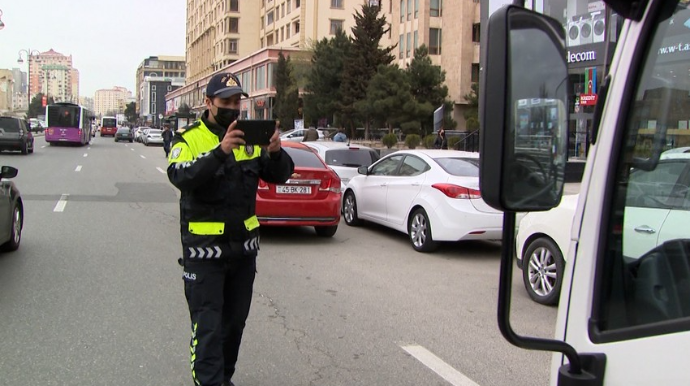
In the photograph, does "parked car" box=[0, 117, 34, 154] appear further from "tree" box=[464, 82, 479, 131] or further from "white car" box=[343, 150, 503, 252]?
"tree" box=[464, 82, 479, 131]

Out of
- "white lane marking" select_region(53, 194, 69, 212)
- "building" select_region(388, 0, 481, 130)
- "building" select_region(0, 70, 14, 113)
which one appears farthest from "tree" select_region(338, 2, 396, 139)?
"building" select_region(0, 70, 14, 113)

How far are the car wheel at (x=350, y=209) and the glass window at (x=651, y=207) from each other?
32.2 feet

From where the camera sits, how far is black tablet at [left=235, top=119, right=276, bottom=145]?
326 centimetres

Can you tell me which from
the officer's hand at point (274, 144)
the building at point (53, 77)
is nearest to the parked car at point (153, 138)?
the officer's hand at point (274, 144)

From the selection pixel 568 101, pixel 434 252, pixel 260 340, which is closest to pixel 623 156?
pixel 568 101

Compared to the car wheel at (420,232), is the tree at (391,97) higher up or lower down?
higher up

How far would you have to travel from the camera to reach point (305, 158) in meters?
10.4

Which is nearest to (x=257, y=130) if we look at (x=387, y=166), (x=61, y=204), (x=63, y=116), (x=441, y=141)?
(x=387, y=166)

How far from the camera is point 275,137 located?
11.4ft

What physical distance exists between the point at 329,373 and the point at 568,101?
323cm

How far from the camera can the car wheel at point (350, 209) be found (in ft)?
38.6

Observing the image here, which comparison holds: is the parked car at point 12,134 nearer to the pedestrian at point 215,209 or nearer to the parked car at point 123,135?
the pedestrian at point 215,209

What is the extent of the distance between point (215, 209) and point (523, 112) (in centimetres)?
213

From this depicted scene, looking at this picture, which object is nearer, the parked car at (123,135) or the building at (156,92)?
the parked car at (123,135)
